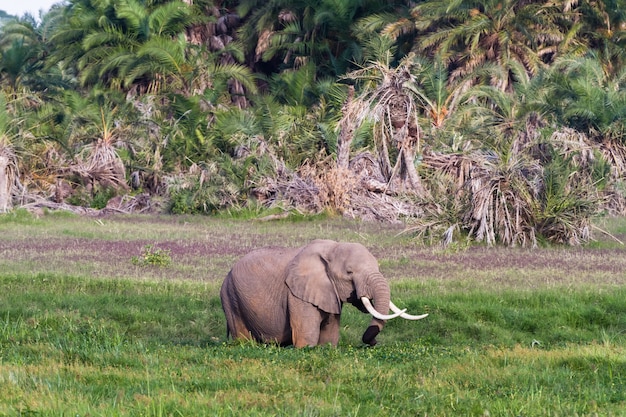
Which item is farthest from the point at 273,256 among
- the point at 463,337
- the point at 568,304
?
the point at 568,304

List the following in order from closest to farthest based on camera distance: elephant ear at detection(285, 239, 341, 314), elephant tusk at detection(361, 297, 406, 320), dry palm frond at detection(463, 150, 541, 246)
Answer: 1. elephant tusk at detection(361, 297, 406, 320)
2. elephant ear at detection(285, 239, 341, 314)
3. dry palm frond at detection(463, 150, 541, 246)

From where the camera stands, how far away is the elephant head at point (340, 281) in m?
9.39

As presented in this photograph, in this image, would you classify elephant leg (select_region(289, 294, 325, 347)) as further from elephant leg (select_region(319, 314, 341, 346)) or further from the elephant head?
elephant leg (select_region(319, 314, 341, 346))

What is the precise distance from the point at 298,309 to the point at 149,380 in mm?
2890

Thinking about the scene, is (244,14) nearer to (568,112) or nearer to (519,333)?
(568,112)

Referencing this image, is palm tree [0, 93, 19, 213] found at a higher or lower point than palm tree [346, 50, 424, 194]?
lower

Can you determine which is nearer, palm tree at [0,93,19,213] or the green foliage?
the green foliage

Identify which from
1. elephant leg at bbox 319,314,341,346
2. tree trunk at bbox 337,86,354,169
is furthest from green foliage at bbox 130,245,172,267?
tree trunk at bbox 337,86,354,169

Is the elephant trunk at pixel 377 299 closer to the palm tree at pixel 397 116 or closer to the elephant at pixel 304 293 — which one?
the elephant at pixel 304 293

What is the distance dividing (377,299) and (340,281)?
0.48 metres

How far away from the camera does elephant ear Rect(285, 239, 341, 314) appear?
9680mm

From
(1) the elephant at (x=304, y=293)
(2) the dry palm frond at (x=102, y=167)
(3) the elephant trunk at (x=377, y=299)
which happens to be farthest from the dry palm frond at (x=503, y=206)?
(2) the dry palm frond at (x=102, y=167)

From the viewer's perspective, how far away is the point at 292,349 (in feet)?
30.1

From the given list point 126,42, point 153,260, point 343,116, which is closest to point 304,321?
point 153,260
